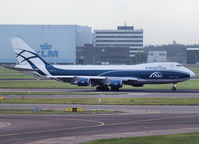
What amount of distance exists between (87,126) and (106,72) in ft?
130

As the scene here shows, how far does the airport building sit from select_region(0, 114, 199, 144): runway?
490ft

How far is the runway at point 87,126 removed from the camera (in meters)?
30.2

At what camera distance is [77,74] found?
74.8 metres

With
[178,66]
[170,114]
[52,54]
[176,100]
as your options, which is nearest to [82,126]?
[170,114]

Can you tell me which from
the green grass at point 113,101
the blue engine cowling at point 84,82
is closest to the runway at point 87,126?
the green grass at point 113,101

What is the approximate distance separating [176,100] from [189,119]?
16.9m

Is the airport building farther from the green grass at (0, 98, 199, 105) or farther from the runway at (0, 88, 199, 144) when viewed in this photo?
the runway at (0, 88, 199, 144)

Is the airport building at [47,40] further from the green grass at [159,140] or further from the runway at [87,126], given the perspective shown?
the green grass at [159,140]

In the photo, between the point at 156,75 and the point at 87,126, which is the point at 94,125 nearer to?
the point at 87,126

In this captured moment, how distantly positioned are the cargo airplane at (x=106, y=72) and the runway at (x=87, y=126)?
99.6ft

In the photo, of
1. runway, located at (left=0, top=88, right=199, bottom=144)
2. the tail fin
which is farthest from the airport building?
runway, located at (left=0, top=88, right=199, bottom=144)

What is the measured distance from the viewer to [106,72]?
74125mm

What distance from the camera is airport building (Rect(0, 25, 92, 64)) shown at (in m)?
189

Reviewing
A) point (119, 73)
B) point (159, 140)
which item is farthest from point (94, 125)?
point (119, 73)
